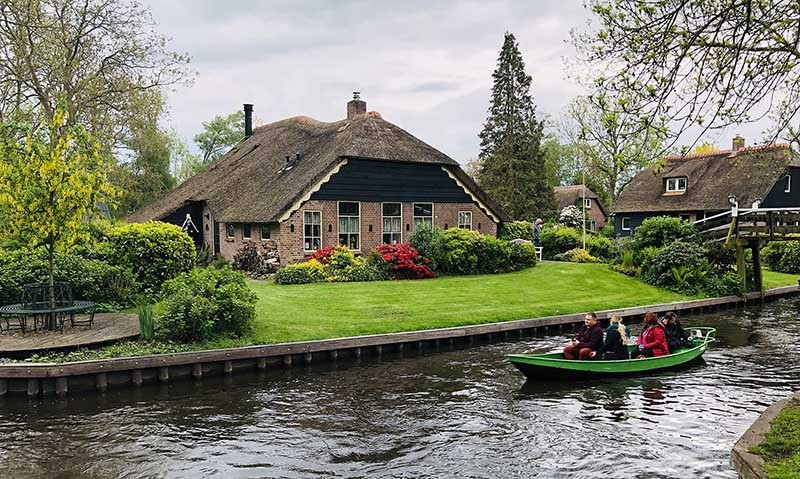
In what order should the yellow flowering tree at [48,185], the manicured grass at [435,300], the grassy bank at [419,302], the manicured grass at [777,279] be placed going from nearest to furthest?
1. the yellow flowering tree at [48,185]
2. the grassy bank at [419,302]
3. the manicured grass at [435,300]
4. the manicured grass at [777,279]

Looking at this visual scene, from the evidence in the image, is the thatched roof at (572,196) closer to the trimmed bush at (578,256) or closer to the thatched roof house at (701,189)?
the thatched roof house at (701,189)

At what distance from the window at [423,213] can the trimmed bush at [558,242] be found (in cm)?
850

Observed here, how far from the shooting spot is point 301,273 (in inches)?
920

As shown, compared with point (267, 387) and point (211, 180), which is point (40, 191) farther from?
point (211, 180)

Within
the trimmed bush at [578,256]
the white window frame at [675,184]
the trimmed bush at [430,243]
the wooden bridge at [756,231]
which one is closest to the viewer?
the wooden bridge at [756,231]

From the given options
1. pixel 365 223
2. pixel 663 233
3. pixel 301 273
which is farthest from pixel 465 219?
pixel 301 273

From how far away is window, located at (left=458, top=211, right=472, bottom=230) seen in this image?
100 ft

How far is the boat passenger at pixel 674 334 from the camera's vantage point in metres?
14.8

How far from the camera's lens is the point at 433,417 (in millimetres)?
11258

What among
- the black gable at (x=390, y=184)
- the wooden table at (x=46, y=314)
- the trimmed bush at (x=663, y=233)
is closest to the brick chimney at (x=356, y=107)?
the black gable at (x=390, y=184)

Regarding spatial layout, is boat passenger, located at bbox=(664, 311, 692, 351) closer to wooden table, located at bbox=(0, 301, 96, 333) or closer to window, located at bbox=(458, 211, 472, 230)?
wooden table, located at bbox=(0, 301, 96, 333)

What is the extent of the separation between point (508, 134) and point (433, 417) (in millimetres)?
35401

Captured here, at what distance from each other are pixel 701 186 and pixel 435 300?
28.9 meters

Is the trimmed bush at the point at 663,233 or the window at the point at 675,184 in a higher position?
the window at the point at 675,184
